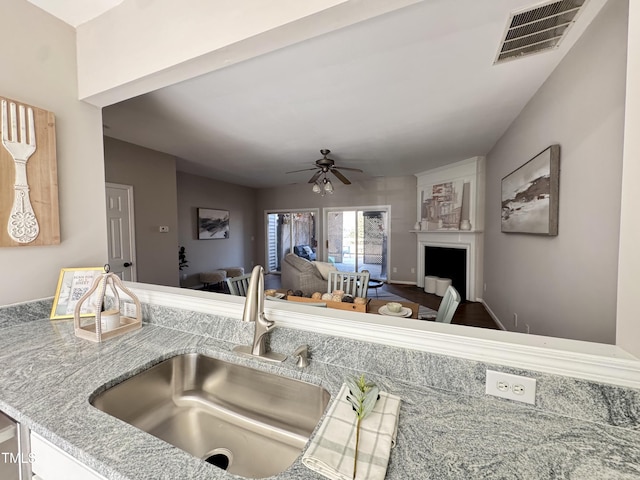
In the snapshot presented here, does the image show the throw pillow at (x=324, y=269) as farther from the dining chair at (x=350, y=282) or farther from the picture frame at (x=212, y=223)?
the picture frame at (x=212, y=223)

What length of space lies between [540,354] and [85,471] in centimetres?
118

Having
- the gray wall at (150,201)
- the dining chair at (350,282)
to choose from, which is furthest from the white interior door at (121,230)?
the dining chair at (350,282)

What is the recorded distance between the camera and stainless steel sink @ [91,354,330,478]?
0.85 metres

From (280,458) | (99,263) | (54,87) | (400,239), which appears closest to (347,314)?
(280,458)

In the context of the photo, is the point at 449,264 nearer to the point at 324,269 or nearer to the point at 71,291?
the point at 324,269

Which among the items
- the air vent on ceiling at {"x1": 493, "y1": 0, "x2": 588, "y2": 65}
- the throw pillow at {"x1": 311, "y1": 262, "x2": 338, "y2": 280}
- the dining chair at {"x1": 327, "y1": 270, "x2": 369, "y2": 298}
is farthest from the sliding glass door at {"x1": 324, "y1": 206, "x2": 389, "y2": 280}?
the air vent on ceiling at {"x1": 493, "y1": 0, "x2": 588, "y2": 65}

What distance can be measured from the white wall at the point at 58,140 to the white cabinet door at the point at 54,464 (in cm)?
102

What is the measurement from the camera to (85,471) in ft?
2.01

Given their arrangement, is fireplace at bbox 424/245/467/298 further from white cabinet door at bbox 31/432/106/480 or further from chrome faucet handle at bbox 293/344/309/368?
white cabinet door at bbox 31/432/106/480

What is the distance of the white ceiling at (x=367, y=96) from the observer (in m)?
1.59

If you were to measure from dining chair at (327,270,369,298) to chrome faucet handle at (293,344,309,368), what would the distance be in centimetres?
206

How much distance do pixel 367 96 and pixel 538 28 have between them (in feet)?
3.89

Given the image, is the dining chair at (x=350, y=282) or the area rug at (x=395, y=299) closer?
the dining chair at (x=350, y=282)

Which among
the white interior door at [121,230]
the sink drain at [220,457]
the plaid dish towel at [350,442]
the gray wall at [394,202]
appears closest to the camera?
the plaid dish towel at [350,442]
